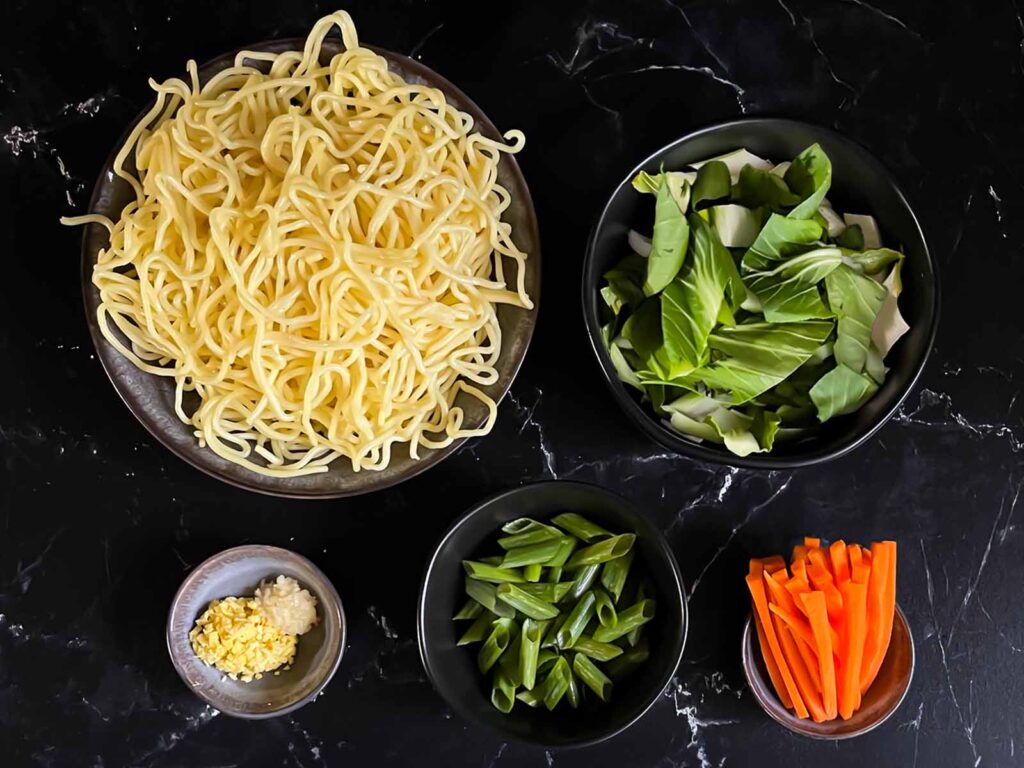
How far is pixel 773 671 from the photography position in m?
2.08

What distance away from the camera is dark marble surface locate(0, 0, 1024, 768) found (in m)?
2.17

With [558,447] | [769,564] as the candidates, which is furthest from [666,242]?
[769,564]

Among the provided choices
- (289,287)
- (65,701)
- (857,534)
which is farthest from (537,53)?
(65,701)

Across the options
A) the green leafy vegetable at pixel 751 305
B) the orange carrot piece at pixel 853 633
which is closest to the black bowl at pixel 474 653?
the green leafy vegetable at pixel 751 305

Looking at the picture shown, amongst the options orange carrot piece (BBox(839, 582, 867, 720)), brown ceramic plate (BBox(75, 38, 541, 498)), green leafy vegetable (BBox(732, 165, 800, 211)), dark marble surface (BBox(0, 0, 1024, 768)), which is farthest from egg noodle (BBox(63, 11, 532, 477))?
orange carrot piece (BBox(839, 582, 867, 720))

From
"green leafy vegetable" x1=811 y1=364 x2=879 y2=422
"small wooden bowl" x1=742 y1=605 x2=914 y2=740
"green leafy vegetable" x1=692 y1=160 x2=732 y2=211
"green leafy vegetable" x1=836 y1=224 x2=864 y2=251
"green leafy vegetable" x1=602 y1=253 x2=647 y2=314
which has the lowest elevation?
"small wooden bowl" x1=742 y1=605 x2=914 y2=740

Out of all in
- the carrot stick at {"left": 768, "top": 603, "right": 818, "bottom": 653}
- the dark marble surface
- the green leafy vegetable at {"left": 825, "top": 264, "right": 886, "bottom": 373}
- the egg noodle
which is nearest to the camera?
the egg noodle

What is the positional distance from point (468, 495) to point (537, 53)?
3.28 ft

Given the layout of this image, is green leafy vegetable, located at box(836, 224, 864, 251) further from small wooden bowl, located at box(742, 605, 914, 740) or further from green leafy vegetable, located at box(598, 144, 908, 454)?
small wooden bowl, located at box(742, 605, 914, 740)

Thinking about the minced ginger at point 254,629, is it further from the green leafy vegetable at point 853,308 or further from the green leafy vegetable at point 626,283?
the green leafy vegetable at point 853,308

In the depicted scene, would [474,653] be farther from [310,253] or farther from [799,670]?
[310,253]

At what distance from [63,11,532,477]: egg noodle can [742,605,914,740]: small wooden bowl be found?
0.79 meters

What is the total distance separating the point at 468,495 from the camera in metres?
2.19

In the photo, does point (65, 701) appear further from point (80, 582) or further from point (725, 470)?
point (725, 470)
